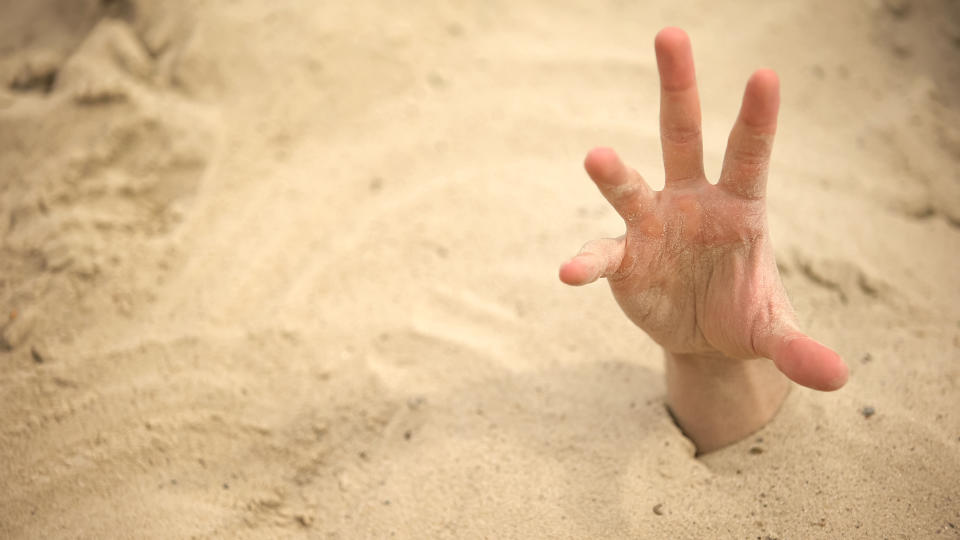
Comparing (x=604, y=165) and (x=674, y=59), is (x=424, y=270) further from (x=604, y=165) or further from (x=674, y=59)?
(x=674, y=59)

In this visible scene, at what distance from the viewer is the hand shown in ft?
3.66

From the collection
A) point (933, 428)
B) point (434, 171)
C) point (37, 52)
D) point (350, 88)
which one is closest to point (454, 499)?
point (933, 428)

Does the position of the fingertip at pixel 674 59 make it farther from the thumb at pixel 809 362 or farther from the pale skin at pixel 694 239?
the thumb at pixel 809 362

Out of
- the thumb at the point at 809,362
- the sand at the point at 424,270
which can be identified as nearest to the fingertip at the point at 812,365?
the thumb at the point at 809,362

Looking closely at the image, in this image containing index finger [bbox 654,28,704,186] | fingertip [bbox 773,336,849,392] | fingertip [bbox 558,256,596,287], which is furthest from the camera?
index finger [bbox 654,28,704,186]

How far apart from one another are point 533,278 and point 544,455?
63 centimetres

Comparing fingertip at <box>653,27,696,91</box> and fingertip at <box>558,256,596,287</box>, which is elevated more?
fingertip at <box>653,27,696,91</box>

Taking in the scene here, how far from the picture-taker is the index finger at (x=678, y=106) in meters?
Answer: 1.13

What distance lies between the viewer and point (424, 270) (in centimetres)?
195

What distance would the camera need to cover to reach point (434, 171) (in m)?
2.23

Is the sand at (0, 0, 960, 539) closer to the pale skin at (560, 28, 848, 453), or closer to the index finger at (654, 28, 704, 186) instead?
the pale skin at (560, 28, 848, 453)

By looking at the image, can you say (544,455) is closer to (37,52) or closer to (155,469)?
(155,469)

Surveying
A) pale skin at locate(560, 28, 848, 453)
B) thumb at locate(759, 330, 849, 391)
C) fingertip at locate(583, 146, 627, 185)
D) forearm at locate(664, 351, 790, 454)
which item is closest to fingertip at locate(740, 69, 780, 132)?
pale skin at locate(560, 28, 848, 453)

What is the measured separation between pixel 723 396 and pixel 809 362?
476 mm
